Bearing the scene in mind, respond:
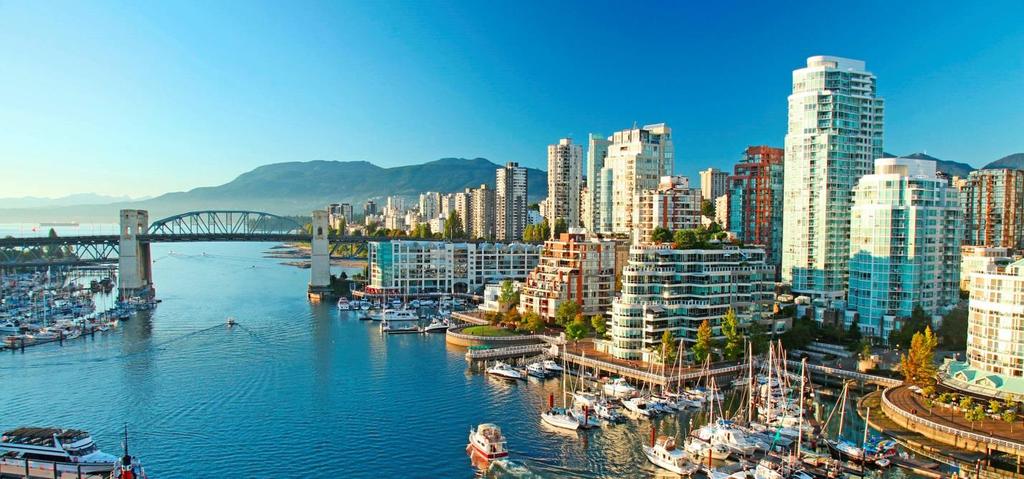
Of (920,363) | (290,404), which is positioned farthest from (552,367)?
(920,363)

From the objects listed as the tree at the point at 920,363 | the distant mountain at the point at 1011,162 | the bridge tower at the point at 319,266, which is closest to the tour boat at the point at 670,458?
the tree at the point at 920,363

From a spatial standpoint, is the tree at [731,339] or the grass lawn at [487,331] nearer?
the tree at [731,339]

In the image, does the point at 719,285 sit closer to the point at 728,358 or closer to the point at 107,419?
the point at 728,358

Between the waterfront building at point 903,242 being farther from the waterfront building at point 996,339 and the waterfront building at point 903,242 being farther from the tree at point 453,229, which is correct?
the tree at point 453,229

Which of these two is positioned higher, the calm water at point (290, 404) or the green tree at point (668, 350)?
the green tree at point (668, 350)

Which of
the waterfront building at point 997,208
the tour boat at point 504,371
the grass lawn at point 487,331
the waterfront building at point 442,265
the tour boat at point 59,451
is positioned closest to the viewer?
the tour boat at point 59,451

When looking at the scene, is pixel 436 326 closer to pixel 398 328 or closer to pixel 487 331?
pixel 398 328

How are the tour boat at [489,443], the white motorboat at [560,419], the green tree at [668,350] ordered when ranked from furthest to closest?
the green tree at [668,350] → the white motorboat at [560,419] → the tour boat at [489,443]
